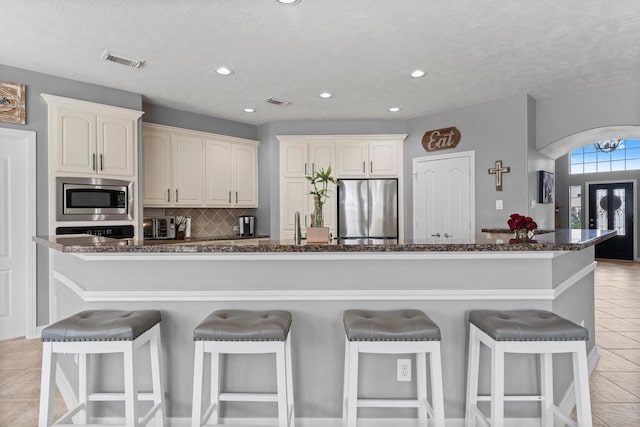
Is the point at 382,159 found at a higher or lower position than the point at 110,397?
higher

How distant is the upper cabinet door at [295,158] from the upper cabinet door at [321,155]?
0.08 m

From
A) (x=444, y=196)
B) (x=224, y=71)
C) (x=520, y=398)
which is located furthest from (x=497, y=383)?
(x=444, y=196)

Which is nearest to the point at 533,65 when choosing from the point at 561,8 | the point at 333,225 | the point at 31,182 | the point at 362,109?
the point at 561,8

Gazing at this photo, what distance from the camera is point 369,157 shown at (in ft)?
17.9

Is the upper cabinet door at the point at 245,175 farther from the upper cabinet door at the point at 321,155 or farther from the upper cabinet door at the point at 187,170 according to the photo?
the upper cabinet door at the point at 321,155

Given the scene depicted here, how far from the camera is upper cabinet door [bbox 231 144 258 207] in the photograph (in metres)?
5.52

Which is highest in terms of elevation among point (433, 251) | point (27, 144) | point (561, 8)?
point (561, 8)

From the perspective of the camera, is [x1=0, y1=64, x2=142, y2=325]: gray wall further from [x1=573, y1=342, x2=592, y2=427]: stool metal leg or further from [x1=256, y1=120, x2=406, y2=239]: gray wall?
[x1=573, y1=342, x2=592, y2=427]: stool metal leg

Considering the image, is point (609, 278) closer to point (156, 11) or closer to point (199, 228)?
point (199, 228)

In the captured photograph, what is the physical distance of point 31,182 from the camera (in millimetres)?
3557

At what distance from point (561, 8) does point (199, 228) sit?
4.68m

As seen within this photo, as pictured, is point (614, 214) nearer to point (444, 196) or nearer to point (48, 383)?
point (444, 196)

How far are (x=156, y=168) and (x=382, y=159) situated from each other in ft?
9.94

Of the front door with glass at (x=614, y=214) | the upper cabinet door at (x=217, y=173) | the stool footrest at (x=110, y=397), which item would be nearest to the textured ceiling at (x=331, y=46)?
the upper cabinet door at (x=217, y=173)
